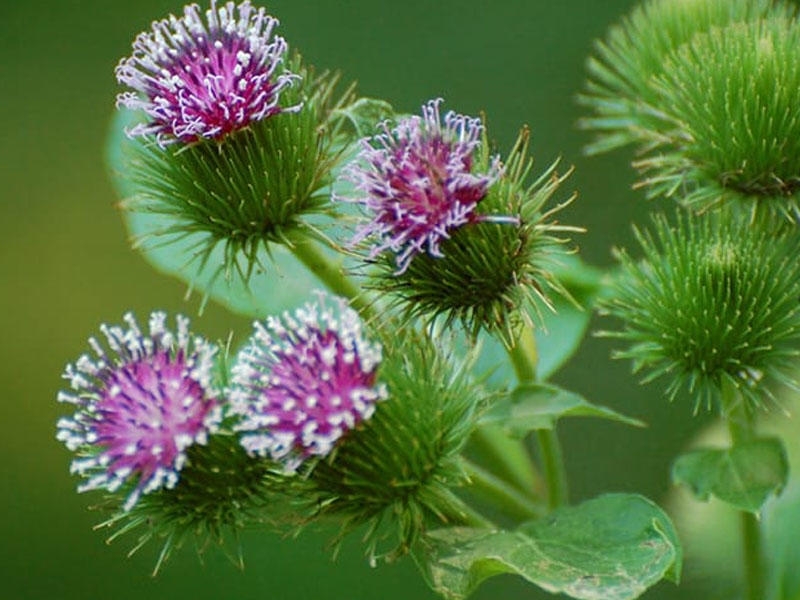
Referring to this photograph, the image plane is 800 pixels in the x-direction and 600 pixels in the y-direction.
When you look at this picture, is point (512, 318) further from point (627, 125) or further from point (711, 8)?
point (711, 8)

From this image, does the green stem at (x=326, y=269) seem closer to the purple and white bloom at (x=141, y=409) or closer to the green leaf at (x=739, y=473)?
the purple and white bloom at (x=141, y=409)

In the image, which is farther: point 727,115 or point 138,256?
Answer: point 138,256

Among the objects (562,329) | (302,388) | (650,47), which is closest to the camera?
(302,388)

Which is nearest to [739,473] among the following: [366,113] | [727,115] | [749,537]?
[749,537]

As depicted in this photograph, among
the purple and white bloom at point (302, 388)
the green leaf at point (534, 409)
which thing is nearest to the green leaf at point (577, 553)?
the green leaf at point (534, 409)

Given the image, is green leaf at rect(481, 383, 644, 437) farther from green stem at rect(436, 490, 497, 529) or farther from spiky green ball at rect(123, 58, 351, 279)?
spiky green ball at rect(123, 58, 351, 279)

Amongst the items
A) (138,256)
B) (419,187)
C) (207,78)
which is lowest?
(419,187)

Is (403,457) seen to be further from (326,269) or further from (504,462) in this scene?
(504,462)

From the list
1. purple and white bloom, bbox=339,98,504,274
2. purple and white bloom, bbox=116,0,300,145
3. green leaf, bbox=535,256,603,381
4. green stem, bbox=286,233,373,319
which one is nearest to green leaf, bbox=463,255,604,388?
green leaf, bbox=535,256,603,381
